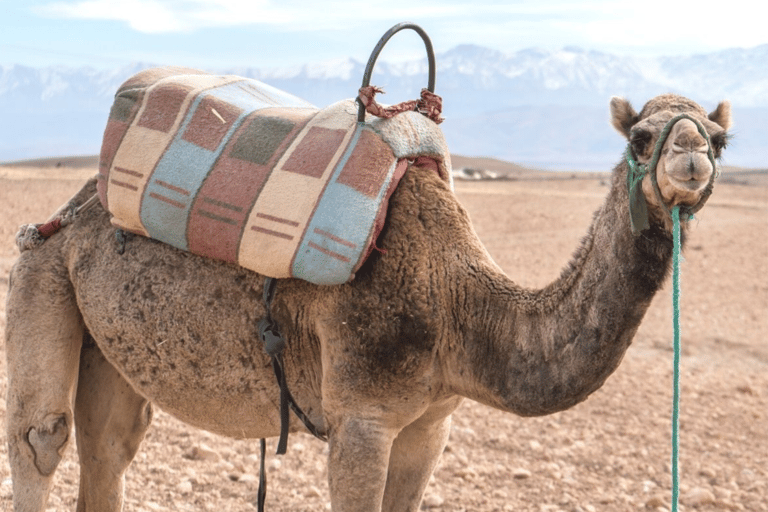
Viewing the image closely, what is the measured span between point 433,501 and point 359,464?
261cm

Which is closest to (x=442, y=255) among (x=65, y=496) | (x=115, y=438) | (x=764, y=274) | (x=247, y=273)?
(x=247, y=273)

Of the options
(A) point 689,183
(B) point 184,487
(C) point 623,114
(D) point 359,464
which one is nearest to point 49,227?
(D) point 359,464

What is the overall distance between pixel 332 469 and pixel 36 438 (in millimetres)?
1570

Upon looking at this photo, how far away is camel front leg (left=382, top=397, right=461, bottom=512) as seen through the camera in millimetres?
4004

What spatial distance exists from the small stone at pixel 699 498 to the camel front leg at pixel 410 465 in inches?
121

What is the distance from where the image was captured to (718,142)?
122 inches

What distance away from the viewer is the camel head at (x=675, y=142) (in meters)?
2.87

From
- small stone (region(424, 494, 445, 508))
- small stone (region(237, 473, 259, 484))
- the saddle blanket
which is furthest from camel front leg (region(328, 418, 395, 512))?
small stone (region(237, 473, 259, 484))

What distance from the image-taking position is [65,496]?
561 cm

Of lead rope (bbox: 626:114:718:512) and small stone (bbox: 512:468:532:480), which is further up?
lead rope (bbox: 626:114:718:512)

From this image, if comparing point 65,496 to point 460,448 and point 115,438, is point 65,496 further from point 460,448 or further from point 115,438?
point 460,448

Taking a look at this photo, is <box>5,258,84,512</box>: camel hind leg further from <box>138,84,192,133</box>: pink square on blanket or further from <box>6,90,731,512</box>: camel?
<box>138,84,192,133</box>: pink square on blanket

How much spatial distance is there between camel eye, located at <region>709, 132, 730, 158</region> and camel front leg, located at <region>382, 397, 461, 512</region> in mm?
1544

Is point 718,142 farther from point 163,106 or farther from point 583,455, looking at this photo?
point 583,455
